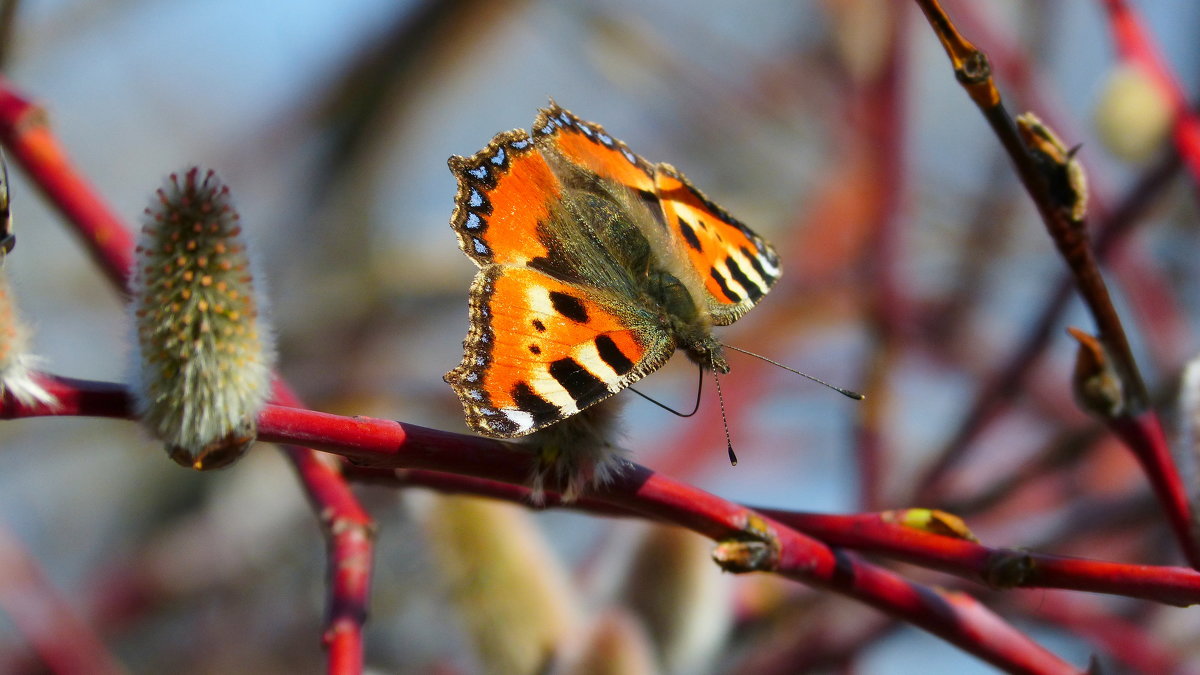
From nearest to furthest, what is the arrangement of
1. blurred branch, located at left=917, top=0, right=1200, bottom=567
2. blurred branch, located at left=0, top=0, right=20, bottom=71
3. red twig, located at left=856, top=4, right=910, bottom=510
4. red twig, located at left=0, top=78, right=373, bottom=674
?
blurred branch, located at left=917, top=0, right=1200, bottom=567, red twig, located at left=0, top=78, right=373, bottom=674, blurred branch, located at left=0, top=0, right=20, bottom=71, red twig, located at left=856, top=4, right=910, bottom=510

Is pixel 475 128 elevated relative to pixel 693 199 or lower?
elevated

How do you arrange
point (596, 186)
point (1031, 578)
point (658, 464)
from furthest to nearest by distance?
1. point (658, 464)
2. point (596, 186)
3. point (1031, 578)

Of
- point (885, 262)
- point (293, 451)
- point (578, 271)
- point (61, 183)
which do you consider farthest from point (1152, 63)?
point (61, 183)

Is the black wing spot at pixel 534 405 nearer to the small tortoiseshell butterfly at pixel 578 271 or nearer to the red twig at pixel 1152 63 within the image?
the small tortoiseshell butterfly at pixel 578 271

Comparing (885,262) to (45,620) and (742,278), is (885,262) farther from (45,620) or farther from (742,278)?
(45,620)

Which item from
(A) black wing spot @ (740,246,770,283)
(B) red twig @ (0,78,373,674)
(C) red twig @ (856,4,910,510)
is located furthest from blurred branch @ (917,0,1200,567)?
(C) red twig @ (856,4,910,510)

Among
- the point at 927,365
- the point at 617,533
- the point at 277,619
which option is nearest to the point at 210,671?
the point at 277,619

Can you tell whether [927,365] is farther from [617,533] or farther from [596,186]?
[596,186]

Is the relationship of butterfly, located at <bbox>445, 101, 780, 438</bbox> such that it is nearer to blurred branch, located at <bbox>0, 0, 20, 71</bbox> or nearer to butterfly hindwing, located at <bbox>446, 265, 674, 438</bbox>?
butterfly hindwing, located at <bbox>446, 265, 674, 438</bbox>
